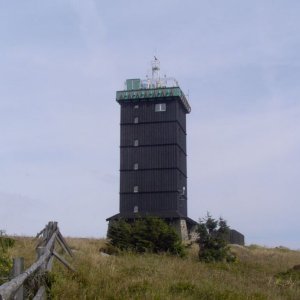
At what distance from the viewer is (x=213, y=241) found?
2802 cm

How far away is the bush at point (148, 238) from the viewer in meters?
26.1

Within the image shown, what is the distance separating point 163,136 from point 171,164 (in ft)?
8.80

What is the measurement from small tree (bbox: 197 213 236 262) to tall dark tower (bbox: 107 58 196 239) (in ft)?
50.6

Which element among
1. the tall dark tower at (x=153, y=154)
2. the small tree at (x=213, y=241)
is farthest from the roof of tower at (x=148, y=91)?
the small tree at (x=213, y=241)

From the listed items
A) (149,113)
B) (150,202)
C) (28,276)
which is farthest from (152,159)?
(28,276)

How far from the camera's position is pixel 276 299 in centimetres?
999

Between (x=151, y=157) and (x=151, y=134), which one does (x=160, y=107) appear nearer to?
(x=151, y=134)

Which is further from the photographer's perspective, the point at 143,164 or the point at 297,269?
the point at 143,164

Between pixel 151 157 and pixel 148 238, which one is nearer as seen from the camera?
pixel 148 238

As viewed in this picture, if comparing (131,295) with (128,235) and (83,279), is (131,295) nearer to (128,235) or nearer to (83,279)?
(83,279)

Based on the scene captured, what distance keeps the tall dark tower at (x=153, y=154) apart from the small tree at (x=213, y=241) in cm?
1543

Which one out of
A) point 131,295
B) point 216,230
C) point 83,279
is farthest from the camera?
point 216,230

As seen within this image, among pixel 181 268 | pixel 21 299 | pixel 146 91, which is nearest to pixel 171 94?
pixel 146 91

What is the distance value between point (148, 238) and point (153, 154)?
20273 millimetres
